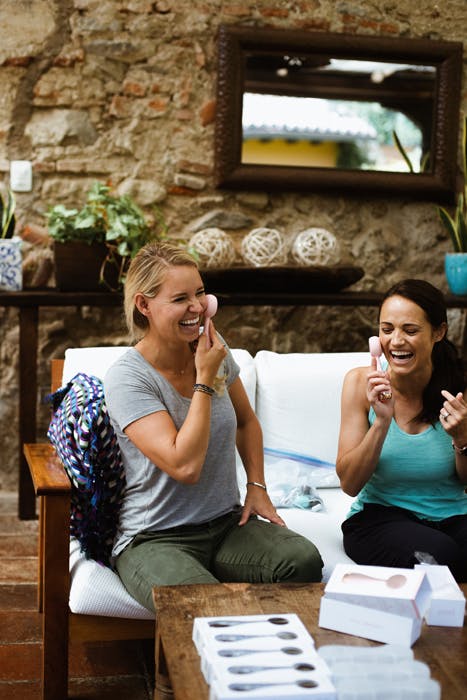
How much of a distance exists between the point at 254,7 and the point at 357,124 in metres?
0.70

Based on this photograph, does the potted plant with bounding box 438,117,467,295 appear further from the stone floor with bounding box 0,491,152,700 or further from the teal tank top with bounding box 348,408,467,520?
the stone floor with bounding box 0,491,152,700

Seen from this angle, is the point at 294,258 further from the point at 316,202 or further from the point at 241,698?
the point at 241,698

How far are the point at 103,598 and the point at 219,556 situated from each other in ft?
0.98

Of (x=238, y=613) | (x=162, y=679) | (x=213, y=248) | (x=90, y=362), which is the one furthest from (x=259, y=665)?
(x=213, y=248)

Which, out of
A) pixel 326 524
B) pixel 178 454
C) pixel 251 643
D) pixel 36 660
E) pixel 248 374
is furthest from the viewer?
pixel 248 374

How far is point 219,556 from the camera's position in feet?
7.11

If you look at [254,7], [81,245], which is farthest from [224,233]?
[254,7]

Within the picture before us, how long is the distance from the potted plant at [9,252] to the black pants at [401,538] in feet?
6.07

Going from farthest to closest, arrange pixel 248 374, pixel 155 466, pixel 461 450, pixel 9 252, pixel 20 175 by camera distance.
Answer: pixel 20 175, pixel 9 252, pixel 248 374, pixel 461 450, pixel 155 466

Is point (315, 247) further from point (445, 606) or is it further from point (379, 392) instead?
point (445, 606)

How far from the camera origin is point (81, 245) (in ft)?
11.7

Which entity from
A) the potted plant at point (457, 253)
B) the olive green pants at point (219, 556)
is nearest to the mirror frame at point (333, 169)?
the potted plant at point (457, 253)

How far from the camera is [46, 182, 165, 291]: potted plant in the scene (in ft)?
11.7

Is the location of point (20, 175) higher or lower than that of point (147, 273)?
higher
